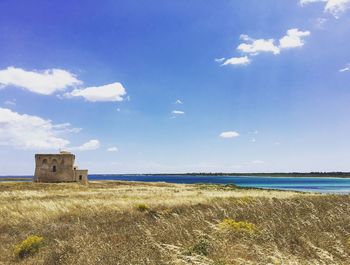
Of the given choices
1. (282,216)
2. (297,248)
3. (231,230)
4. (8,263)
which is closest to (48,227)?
(8,263)

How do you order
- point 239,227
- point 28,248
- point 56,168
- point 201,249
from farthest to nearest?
point 56,168 < point 239,227 < point 28,248 < point 201,249

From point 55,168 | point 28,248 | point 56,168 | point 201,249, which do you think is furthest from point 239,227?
point 55,168

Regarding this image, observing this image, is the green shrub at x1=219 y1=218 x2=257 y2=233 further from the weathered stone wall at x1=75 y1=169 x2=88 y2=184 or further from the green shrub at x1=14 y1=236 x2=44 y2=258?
the weathered stone wall at x1=75 y1=169 x2=88 y2=184

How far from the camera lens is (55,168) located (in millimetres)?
70688

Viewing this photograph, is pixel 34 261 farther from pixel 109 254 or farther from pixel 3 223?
pixel 3 223

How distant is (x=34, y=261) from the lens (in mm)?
8586

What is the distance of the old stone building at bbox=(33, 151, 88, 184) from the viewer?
70.2m

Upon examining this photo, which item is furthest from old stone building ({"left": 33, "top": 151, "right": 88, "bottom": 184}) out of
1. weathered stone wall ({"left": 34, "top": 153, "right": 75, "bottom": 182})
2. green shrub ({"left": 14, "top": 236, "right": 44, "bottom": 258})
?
green shrub ({"left": 14, "top": 236, "right": 44, "bottom": 258})

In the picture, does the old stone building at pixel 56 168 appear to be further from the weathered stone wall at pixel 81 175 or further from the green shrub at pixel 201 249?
the green shrub at pixel 201 249

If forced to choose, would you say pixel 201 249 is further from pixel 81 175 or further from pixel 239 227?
pixel 81 175

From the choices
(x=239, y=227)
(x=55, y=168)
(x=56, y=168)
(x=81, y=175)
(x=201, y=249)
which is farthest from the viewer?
(x=81, y=175)

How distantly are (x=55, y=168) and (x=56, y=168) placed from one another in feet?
0.92

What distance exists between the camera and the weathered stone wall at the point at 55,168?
2763 inches

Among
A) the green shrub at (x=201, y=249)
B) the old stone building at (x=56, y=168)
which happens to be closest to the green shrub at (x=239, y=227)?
the green shrub at (x=201, y=249)
